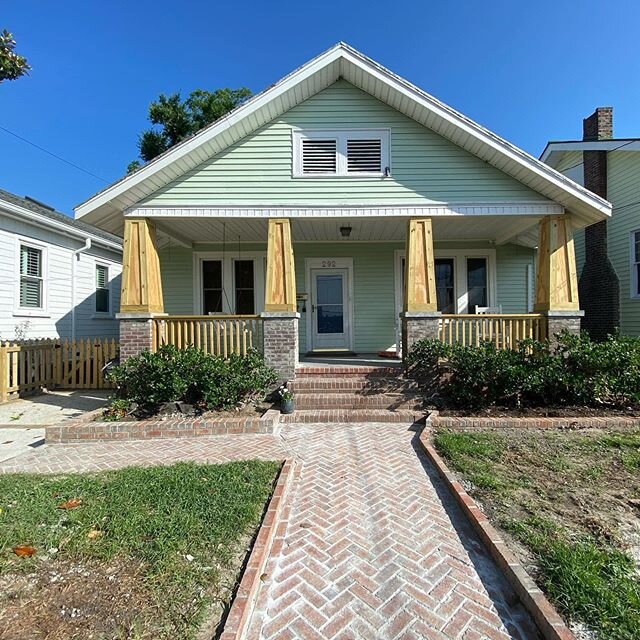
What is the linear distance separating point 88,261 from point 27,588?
11.7 m

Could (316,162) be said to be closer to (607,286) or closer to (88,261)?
(88,261)

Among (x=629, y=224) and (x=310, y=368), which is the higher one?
(x=629, y=224)

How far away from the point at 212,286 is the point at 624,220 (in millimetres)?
11976

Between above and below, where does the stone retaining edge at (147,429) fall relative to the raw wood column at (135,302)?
below

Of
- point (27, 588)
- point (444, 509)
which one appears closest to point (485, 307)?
point (444, 509)

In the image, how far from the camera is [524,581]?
2270 mm

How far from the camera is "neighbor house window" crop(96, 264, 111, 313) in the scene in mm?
12555

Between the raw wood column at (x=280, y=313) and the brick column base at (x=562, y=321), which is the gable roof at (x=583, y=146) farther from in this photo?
the raw wood column at (x=280, y=313)

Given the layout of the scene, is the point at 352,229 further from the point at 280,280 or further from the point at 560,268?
the point at 560,268

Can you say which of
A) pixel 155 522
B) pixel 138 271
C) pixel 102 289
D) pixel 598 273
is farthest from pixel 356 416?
pixel 102 289

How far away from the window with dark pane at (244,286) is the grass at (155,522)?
6.31 m

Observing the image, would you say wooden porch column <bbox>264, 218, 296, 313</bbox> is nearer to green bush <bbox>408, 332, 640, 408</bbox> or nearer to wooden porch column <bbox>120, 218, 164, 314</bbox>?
wooden porch column <bbox>120, 218, 164, 314</bbox>

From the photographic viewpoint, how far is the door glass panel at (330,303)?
395 inches

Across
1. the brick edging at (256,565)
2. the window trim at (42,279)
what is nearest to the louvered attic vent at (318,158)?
the brick edging at (256,565)
